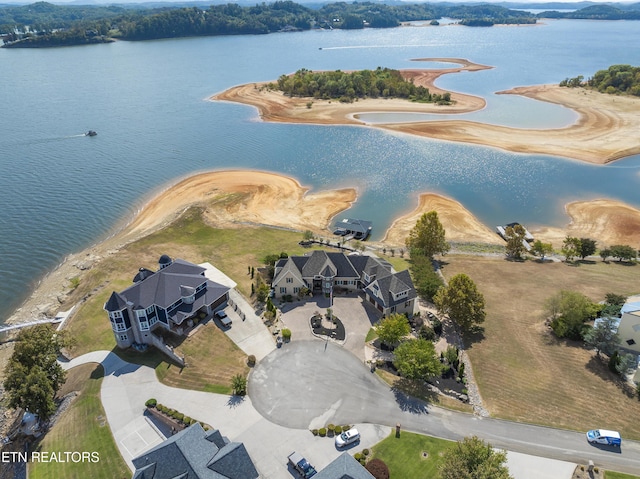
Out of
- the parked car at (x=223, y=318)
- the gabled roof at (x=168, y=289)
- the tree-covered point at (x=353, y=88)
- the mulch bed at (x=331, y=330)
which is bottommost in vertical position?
the mulch bed at (x=331, y=330)

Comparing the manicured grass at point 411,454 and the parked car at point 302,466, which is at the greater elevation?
the parked car at point 302,466

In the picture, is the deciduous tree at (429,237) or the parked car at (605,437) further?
the deciduous tree at (429,237)

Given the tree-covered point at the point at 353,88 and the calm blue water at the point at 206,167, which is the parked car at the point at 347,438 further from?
the tree-covered point at the point at 353,88

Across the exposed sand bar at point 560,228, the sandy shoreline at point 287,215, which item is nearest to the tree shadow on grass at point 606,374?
the exposed sand bar at point 560,228

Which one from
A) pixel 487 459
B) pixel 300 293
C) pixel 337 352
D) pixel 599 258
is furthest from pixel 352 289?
pixel 599 258

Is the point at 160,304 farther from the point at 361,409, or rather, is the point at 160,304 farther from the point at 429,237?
the point at 429,237

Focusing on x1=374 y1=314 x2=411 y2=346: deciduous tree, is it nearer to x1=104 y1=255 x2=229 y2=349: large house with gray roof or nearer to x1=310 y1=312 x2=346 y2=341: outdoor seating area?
x1=310 y1=312 x2=346 y2=341: outdoor seating area

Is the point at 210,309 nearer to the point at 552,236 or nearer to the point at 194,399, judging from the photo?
the point at 194,399
